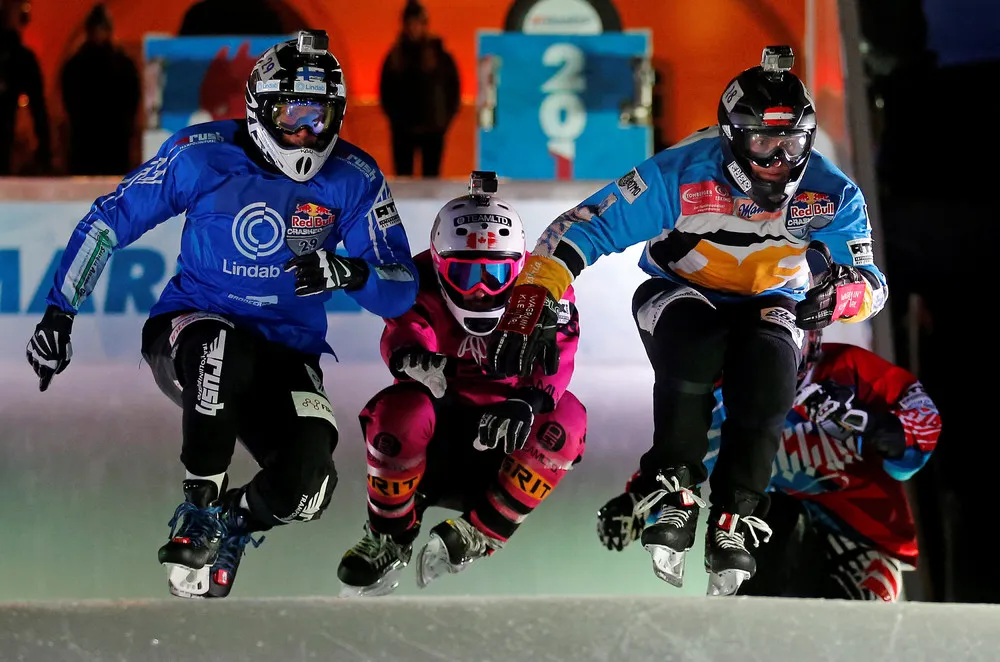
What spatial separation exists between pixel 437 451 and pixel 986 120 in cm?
337

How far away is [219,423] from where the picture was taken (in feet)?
11.7

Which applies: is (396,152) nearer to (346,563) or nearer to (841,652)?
(346,563)

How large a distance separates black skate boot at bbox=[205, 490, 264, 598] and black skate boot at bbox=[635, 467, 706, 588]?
129cm

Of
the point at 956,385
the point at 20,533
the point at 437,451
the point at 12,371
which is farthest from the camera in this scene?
the point at 956,385

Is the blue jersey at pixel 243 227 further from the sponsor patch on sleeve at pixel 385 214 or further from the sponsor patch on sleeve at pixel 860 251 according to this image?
the sponsor patch on sleeve at pixel 860 251

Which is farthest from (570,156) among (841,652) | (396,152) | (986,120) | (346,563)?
(841,652)

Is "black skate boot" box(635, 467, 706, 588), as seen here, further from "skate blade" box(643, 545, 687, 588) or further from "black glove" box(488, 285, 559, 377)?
"black glove" box(488, 285, 559, 377)

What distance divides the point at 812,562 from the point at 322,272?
7.32ft

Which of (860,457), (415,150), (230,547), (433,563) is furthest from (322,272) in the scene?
(415,150)

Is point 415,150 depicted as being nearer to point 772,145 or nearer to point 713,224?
point 713,224

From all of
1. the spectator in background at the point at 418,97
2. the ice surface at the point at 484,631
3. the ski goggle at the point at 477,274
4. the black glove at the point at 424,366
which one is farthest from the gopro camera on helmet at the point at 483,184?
the spectator in background at the point at 418,97

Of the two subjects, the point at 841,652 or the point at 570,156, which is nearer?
the point at 841,652

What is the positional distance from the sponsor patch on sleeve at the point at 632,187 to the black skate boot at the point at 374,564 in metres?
1.32

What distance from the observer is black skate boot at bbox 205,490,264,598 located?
375 centimetres
